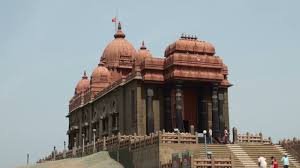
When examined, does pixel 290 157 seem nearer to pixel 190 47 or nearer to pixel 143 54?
pixel 190 47

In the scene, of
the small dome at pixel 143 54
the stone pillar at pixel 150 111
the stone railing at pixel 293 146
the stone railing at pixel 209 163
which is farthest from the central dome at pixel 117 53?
the stone railing at pixel 209 163

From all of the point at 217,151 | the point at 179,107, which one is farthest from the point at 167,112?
the point at 217,151

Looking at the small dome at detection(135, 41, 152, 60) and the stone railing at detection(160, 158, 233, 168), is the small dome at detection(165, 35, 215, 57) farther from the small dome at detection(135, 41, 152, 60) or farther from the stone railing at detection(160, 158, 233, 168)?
the stone railing at detection(160, 158, 233, 168)

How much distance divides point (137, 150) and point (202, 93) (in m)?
12.3

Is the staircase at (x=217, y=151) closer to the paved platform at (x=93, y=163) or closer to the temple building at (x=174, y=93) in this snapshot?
the paved platform at (x=93, y=163)

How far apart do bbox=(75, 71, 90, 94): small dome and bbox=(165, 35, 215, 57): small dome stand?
2086cm

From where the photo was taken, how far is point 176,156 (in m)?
33.5

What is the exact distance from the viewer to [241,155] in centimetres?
3784

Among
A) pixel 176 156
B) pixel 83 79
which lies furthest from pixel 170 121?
pixel 83 79

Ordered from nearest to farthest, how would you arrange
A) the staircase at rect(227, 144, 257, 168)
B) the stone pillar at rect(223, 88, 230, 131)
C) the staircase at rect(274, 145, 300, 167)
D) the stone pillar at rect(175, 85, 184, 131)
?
the staircase at rect(227, 144, 257, 168) < the staircase at rect(274, 145, 300, 167) < the stone pillar at rect(175, 85, 184, 131) < the stone pillar at rect(223, 88, 230, 131)

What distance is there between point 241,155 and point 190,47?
14.4 metres

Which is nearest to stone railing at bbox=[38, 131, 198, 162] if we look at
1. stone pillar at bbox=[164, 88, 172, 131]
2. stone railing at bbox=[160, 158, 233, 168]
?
stone railing at bbox=[160, 158, 233, 168]

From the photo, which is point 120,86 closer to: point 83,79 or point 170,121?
point 170,121

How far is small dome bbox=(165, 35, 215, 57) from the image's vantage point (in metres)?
49.0
